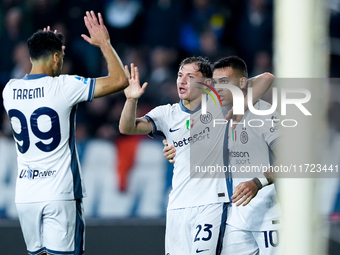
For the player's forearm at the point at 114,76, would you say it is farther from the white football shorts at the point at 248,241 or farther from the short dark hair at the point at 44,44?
the white football shorts at the point at 248,241

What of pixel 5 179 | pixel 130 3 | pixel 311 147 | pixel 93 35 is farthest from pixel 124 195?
pixel 311 147

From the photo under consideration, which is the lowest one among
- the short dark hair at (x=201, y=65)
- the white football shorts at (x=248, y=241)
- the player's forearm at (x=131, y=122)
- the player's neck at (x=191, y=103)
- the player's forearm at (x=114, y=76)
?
the white football shorts at (x=248, y=241)

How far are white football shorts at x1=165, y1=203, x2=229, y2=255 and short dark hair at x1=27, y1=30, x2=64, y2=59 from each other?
1441 millimetres

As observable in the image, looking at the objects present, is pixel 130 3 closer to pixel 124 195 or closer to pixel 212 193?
pixel 124 195

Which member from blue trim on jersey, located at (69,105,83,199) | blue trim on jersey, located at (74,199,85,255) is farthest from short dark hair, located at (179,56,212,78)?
blue trim on jersey, located at (74,199,85,255)

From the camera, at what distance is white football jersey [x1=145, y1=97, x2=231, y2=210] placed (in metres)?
3.61

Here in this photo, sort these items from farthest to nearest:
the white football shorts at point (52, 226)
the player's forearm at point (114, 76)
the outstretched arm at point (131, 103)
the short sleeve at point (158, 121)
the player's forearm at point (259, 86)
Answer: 1. the player's forearm at point (259, 86)
2. the short sleeve at point (158, 121)
3. the outstretched arm at point (131, 103)
4. the white football shorts at point (52, 226)
5. the player's forearm at point (114, 76)

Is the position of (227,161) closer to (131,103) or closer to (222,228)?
(222,228)

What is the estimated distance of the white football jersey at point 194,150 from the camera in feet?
11.8

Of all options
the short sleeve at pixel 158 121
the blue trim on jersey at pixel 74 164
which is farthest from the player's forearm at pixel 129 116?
the blue trim on jersey at pixel 74 164

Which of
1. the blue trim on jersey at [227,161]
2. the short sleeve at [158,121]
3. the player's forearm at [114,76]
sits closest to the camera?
the player's forearm at [114,76]

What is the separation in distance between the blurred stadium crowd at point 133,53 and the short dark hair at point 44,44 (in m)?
3.42

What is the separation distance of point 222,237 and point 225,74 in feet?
4.11

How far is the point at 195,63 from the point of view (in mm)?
3838
